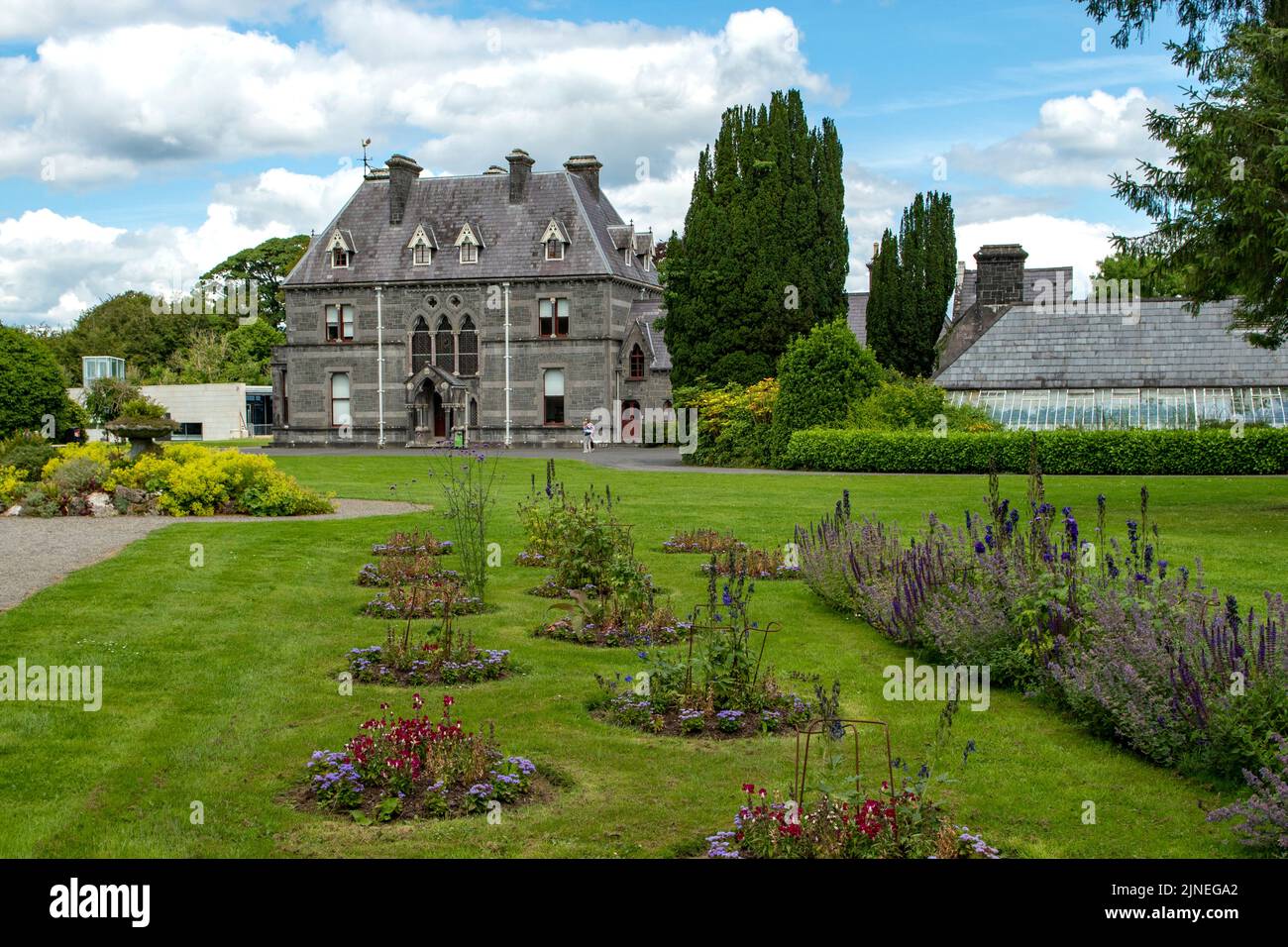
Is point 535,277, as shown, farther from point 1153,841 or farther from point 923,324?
point 1153,841

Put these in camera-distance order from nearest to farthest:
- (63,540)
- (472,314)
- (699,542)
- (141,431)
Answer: (699,542) < (63,540) < (141,431) < (472,314)

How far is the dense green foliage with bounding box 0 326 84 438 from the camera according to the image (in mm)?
24703

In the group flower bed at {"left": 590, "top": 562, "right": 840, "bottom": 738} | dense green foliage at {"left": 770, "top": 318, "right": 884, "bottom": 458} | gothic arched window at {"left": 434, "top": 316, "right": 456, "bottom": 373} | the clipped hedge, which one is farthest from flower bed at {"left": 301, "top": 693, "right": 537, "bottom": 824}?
gothic arched window at {"left": 434, "top": 316, "right": 456, "bottom": 373}

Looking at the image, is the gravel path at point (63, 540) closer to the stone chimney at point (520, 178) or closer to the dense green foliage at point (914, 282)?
the dense green foliage at point (914, 282)

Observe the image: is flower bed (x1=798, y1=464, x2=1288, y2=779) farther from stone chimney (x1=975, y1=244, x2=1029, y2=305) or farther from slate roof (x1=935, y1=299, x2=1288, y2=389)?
stone chimney (x1=975, y1=244, x2=1029, y2=305)

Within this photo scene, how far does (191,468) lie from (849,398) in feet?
69.9

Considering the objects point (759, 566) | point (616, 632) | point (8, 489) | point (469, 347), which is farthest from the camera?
point (469, 347)

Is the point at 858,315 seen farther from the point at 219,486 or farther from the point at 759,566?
the point at 759,566

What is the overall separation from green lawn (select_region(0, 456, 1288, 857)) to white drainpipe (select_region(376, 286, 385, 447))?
42440 mm

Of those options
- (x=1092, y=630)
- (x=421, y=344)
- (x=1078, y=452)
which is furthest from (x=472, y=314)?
(x=1092, y=630)

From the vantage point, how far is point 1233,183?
16375mm

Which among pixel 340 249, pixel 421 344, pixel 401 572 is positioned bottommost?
pixel 401 572

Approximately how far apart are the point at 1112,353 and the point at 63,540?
31121mm

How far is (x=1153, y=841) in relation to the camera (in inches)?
240
